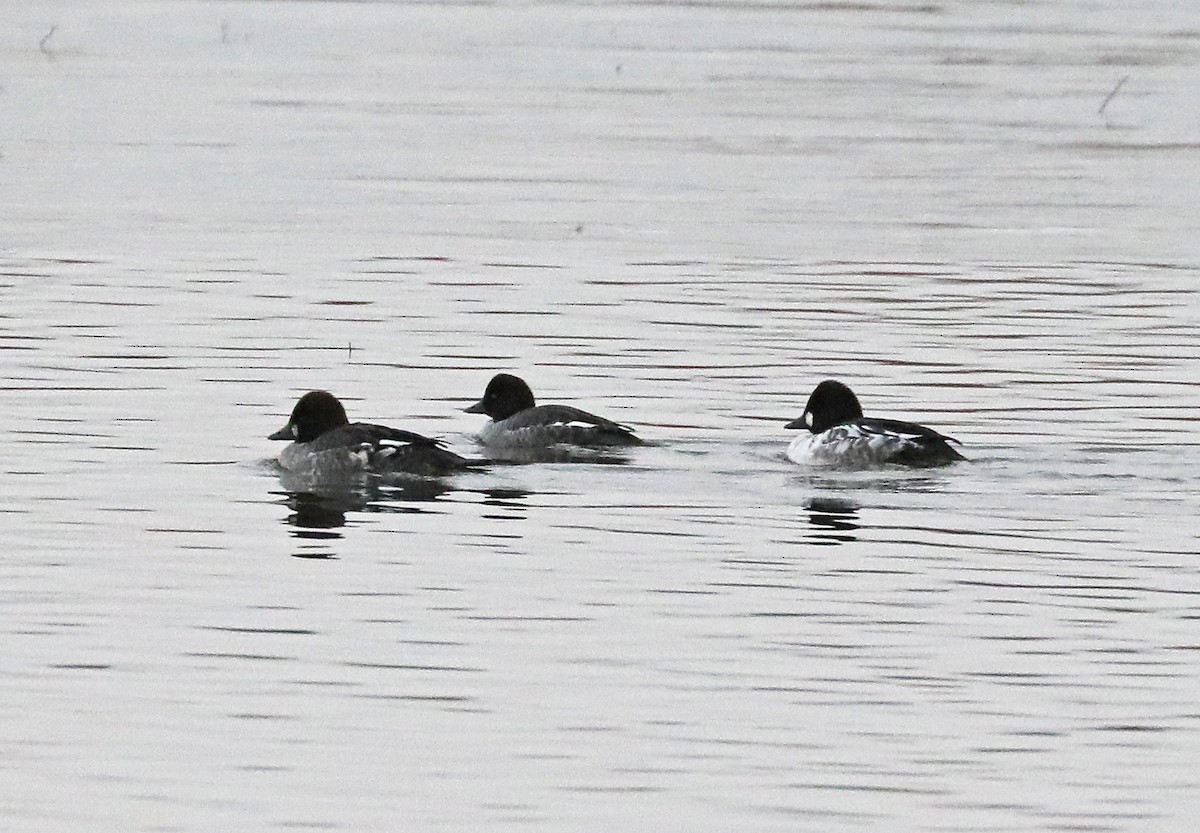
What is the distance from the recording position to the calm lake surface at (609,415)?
793 centimetres

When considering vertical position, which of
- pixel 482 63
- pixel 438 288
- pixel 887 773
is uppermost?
pixel 482 63

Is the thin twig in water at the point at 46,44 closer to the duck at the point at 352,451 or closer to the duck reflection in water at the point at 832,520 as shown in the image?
the duck at the point at 352,451

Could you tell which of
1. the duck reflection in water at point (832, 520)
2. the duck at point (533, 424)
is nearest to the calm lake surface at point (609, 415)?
the duck reflection in water at point (832, 520)

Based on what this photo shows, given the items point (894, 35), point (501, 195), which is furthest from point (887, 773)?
point (894, 35)

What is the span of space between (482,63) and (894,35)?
5.62m

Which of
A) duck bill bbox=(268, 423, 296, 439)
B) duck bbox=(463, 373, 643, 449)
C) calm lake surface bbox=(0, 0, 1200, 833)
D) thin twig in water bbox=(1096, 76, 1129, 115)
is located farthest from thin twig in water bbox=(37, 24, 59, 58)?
duck bill bbox=(268, 423, 296, 439)

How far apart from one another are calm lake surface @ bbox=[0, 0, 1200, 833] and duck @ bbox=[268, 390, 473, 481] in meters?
0.21

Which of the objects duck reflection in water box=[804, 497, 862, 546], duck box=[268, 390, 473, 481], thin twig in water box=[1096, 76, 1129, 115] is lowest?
duck reflection in water box=[804, 497, 862, 546]

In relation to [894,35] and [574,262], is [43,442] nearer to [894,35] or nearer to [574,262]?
[574,262]

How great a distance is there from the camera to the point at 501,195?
2194 centimetres

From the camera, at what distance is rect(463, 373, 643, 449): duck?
520 inches

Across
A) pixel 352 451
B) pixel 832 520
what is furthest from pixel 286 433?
pixel 832 520

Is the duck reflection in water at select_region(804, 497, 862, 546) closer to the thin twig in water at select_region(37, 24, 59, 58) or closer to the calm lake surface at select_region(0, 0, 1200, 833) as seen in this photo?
the calm lake surface at select_region(0, 0, 1200, 833)

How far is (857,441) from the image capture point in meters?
12.9
